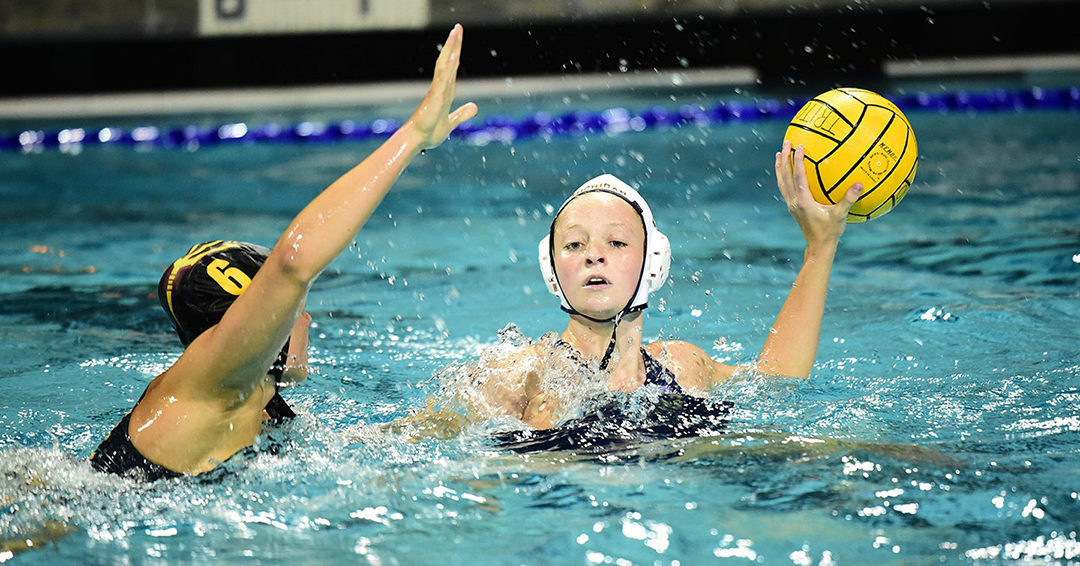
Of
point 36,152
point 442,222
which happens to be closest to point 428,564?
point 442,222

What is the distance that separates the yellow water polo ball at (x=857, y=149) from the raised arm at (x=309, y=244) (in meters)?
1.18

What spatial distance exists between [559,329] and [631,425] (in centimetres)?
158

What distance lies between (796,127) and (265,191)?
4.53m

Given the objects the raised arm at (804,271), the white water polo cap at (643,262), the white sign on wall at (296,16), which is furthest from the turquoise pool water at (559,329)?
the white sign on wall at (296,16)

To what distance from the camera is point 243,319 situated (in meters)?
2.13

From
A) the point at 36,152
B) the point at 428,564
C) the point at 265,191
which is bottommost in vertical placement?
the point at 428,564

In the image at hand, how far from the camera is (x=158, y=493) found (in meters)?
2.53

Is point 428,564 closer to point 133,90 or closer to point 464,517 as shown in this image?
point 464,517

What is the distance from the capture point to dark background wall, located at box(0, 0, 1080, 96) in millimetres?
9688

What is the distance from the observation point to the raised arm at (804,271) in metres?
2.84

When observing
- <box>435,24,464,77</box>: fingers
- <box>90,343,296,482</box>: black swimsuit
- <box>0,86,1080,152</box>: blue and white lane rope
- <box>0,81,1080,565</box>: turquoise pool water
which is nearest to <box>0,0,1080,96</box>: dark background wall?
<box>0,86,1080,152</box>: blue and white lane rope

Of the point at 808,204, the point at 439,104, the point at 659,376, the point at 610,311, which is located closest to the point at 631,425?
the point at 659,376

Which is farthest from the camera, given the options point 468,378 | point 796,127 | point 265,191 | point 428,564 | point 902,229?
point 265,191

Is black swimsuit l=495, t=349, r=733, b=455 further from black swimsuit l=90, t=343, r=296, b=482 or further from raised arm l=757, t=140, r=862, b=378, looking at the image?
black swimsuit l=90, t=343, r=296, b=482
